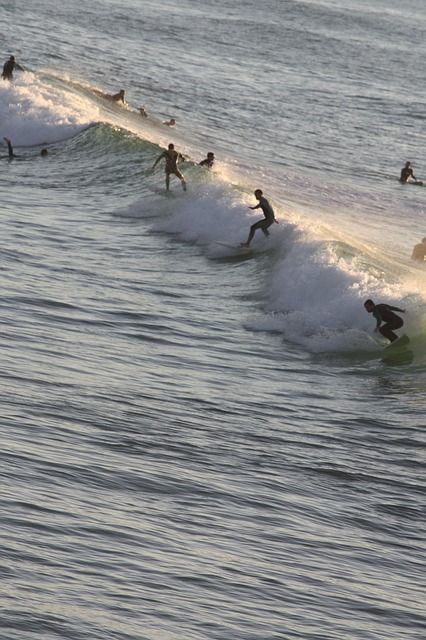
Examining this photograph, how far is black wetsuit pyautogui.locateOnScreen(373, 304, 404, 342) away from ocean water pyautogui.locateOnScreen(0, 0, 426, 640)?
12.6 inches

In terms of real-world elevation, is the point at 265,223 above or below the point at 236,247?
above

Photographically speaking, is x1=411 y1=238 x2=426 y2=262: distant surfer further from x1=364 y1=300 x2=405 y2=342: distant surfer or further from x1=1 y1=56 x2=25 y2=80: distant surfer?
x1=1 y1=56 x2=25 y2=80: distant surfer

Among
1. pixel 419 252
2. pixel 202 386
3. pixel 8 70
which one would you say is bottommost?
pixel 202 386

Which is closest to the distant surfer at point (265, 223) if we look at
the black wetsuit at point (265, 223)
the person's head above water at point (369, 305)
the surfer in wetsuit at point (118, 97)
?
the black wetsuit at point (265, 223)

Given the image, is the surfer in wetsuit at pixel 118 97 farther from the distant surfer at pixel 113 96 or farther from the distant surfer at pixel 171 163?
the distant surfer at pixel 171 163

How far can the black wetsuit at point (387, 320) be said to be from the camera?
24.7 metres

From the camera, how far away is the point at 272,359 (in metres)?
23.6

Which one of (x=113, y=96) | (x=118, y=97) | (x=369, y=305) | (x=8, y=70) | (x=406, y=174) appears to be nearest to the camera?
(x=369, y=305)

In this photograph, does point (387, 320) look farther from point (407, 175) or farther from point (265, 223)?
point (407, 175)

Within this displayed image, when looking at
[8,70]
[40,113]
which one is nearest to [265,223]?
[40,113]

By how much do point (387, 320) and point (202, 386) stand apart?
17.3ft

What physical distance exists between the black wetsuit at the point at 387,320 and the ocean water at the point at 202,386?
12.6 inches

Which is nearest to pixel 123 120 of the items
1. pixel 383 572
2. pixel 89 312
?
pixel 89 312

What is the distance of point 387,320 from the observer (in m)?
24.9
